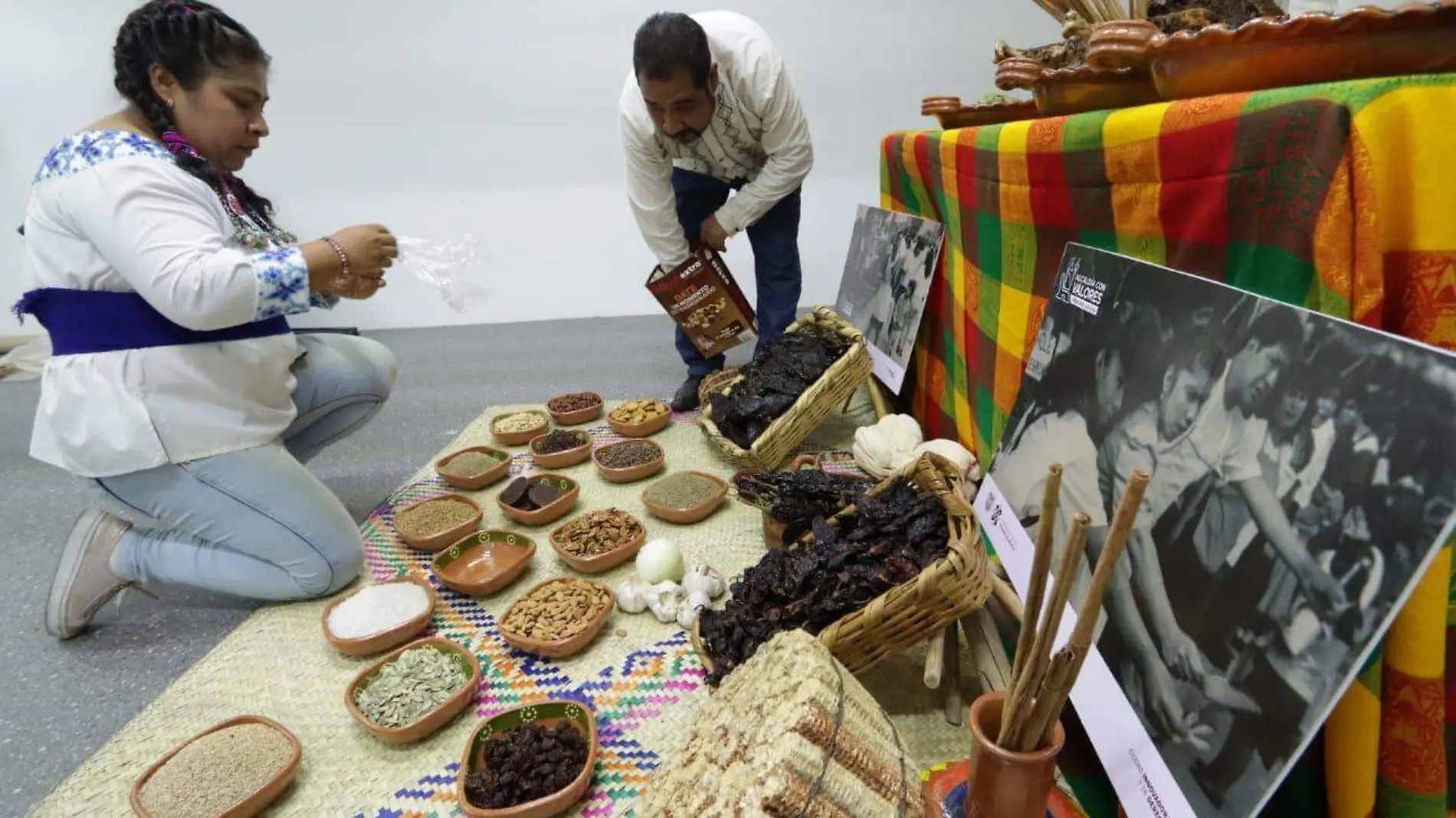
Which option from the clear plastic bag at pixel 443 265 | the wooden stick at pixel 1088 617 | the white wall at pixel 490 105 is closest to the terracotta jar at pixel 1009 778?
the wooden stick at pixel 1088 617

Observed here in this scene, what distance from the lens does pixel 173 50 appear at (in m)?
1.42

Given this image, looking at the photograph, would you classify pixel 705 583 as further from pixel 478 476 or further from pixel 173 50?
pixel 173 50

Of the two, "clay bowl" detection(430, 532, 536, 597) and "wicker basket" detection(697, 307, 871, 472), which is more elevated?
"wicker basket" detection(697, 307, 871, 472)

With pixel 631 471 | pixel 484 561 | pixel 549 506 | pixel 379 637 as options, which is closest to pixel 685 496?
pixel 631 471

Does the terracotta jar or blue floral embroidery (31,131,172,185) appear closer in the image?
the terracotta jar

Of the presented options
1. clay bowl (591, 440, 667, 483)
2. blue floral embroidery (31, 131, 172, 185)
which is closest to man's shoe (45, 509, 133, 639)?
blue floral embroidery (31, 131, 172, 185)

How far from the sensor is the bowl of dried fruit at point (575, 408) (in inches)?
103

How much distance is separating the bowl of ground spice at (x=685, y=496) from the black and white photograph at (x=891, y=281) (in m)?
0.64

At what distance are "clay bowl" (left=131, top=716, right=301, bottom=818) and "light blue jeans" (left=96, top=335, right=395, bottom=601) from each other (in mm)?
459

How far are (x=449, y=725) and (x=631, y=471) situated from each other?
0.96 meters

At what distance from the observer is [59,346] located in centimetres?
150

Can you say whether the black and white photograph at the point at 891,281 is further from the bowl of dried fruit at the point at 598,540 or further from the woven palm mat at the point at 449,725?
the bowl of dried fruit at the point at 598,540

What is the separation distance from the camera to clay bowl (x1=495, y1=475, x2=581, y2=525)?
1.92m

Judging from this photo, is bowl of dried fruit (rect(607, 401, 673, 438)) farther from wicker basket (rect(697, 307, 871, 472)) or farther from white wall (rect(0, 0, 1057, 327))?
white wall (rect(0, 0, 1057, 327))
